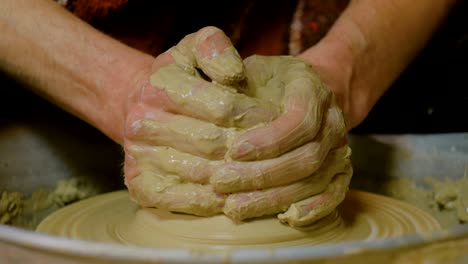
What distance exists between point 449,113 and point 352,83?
2.34 ft

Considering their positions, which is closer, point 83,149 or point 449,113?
point 83,149

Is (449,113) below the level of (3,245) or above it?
below

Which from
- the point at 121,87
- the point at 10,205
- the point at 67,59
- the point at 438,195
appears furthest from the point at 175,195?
the point at 438,195

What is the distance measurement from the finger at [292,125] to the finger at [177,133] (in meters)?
0.04

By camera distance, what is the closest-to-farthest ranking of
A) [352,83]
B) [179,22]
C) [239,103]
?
[239,103] → [352,83] → [179,22]

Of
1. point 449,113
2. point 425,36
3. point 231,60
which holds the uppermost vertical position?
point 231,60

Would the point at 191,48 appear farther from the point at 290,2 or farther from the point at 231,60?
the point at 290,2

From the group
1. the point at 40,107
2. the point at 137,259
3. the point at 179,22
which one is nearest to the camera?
the point at 137,259

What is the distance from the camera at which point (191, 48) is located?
1060 millimetres

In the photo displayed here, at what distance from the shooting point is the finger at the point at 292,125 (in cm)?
92

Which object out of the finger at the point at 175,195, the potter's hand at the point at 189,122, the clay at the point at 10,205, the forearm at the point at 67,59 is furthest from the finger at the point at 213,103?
the clay at the point at 10,205

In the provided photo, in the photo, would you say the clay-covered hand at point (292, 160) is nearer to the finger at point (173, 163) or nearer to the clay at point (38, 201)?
the finger at point (173, 163)

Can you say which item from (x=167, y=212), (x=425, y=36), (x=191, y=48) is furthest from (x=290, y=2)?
(x=167, y=212)

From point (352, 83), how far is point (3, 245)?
0.93m
